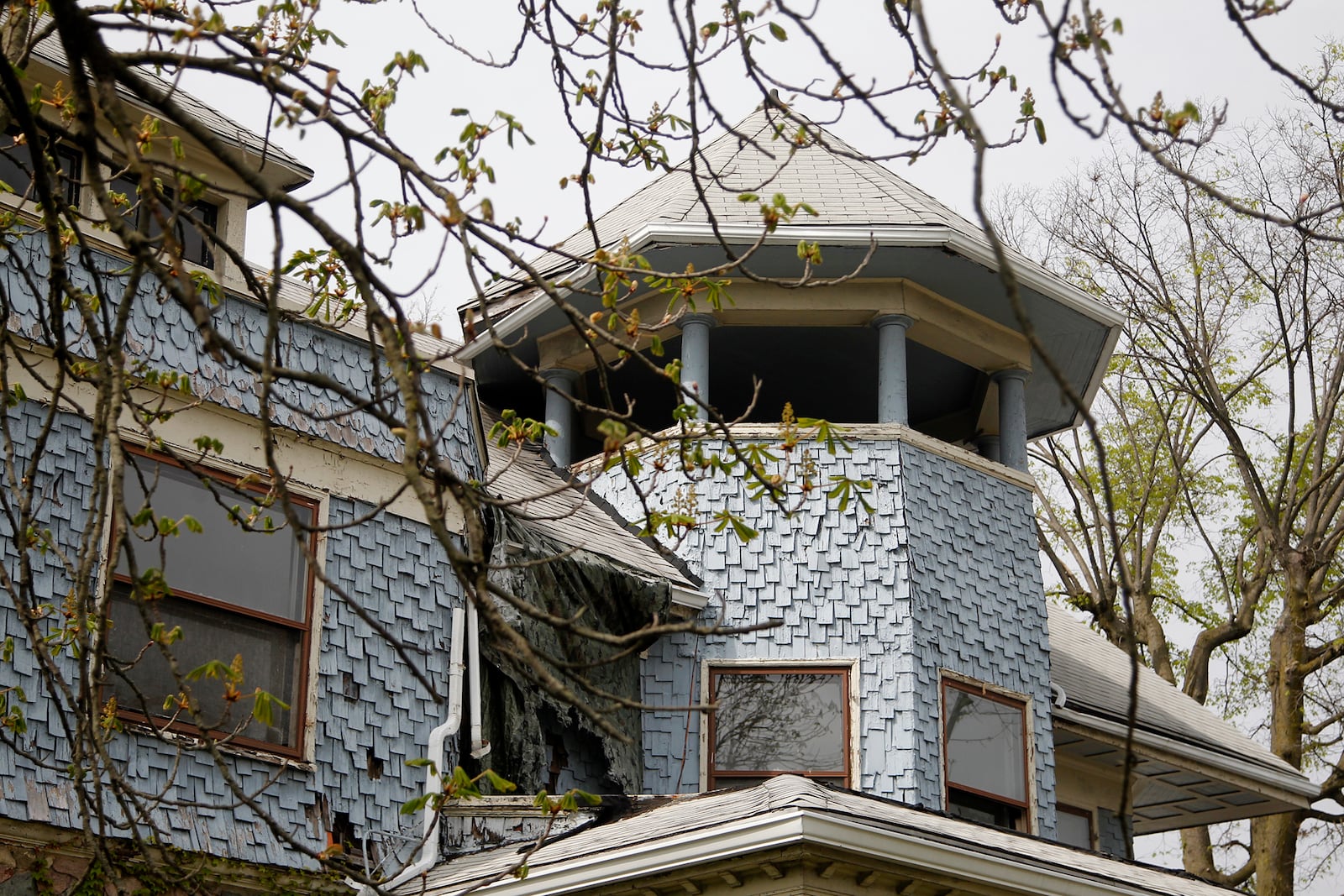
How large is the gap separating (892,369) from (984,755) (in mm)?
2885

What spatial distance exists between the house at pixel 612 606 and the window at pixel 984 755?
27 mm

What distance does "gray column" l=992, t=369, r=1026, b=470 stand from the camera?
44.0ft

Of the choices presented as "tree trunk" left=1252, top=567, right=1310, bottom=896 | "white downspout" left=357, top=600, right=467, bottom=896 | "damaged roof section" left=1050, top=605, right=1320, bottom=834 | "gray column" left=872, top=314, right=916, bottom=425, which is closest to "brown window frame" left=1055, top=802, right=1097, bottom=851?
"damaged roof section" left=1050, top=605, right=1320, bottom=834

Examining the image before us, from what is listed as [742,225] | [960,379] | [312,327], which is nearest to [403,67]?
[312,327]

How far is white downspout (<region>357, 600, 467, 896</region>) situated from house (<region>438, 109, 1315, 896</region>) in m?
0.27

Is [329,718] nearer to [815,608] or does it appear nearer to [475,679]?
[475,679]

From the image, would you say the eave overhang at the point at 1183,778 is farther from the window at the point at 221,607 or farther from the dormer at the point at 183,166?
the dormer at the point at 183,166

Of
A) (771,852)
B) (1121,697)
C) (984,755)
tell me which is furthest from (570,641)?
(1121,697)

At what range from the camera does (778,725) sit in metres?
11.6

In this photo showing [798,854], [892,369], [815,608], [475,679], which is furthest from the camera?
[892,369]

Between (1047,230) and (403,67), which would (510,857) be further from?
(1047,230)

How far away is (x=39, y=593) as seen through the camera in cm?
805

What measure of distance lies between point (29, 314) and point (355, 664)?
8.42ft

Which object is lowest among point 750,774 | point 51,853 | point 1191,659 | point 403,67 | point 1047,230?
point 51,853
